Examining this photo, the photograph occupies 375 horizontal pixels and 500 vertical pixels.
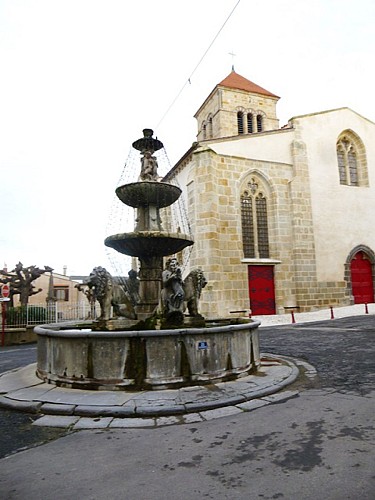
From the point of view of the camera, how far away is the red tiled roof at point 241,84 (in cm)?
2841

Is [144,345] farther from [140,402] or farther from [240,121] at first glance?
[240,121]

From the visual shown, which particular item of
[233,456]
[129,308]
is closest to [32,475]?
[233,456]

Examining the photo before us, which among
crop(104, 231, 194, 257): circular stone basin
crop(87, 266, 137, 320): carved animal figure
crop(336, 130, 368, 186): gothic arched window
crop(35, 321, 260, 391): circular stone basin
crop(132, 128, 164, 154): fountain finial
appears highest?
crop(336, 130, 368, 186): gothic arched window

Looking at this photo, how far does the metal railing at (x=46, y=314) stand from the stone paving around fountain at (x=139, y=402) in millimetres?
10025

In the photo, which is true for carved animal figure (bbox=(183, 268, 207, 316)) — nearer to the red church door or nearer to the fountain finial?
the fountain finial

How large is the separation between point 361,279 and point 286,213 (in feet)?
20.6

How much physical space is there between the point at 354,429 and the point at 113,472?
222 centimetres

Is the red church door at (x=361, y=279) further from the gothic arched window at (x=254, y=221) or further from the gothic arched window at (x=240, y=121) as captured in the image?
the gothic arched window at (x=240, y=121)

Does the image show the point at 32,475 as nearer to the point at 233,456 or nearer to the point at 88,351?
the point at 233,456

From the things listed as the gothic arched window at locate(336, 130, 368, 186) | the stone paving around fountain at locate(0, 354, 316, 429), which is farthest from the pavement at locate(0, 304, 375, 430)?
the gothic arched window at locate(336, 130, 368, 186)

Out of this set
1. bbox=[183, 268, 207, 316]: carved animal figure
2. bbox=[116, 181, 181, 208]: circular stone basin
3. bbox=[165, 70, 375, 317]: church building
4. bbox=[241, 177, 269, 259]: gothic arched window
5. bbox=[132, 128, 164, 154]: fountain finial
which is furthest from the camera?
bbox=[241, 177, 269, 259]: gothic arched window

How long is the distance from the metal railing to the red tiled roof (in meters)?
21.0

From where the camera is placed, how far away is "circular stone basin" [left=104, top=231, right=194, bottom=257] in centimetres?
639

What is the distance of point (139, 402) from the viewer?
13.3ft
